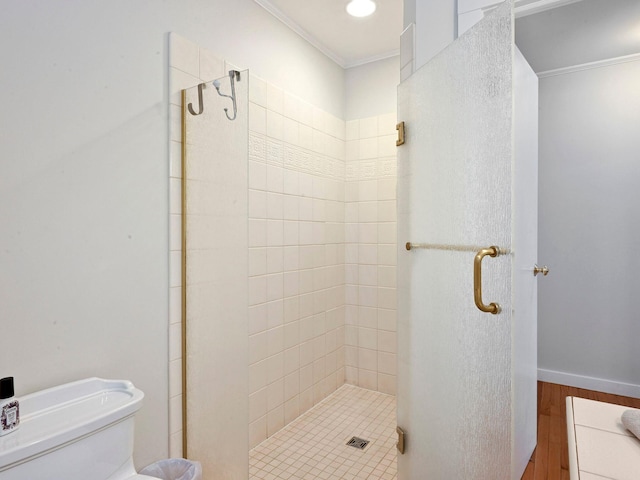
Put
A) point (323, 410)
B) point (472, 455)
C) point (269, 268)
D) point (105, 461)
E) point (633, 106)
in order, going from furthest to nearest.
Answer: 1. point (323, 410)
2. point (269, 268)
3. point (633, 106)
4. point (472, 455)
5. point (105, 461)

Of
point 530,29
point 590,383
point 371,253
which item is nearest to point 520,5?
point 530,29

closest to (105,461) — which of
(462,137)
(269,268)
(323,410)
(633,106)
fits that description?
(269,268)

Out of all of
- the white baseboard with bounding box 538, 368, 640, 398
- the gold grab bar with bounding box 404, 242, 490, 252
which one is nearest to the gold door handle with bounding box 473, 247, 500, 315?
the gold grab bar with bounding box 404, 242, 490, 252

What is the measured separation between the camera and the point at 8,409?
985mm

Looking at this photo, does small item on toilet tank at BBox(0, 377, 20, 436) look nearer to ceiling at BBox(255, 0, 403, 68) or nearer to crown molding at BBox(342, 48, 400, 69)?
ceiling at BBox(255, 0, 403, 68)

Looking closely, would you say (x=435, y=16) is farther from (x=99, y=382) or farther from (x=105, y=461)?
(x=105, y=461)

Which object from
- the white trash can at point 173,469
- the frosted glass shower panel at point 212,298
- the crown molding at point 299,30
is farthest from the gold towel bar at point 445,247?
the crown molding at point 299,30

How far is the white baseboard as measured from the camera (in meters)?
2.20

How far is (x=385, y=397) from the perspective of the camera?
2.76 meters

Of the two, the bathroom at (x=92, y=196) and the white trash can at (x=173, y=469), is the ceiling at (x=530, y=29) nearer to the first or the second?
the bathroom at (x=92, y=196)

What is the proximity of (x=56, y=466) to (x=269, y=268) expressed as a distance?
1.38m

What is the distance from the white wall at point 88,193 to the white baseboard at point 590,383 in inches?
92.4

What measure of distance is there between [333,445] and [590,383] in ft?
5.31

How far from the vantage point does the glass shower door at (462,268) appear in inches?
41.8
